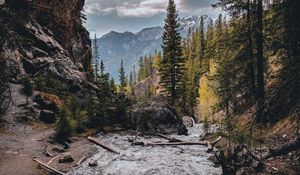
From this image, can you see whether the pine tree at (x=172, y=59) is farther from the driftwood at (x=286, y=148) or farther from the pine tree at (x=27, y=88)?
the driftwood at (x=286, y=148)

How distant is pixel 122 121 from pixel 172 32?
64.3 feet

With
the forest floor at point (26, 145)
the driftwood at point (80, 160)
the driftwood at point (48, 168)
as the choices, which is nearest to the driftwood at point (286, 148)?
the driftwood at point (80, 160)

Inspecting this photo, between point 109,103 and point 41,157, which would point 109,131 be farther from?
point 41,157

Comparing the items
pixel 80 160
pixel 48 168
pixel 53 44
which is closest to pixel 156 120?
pixel 80 160

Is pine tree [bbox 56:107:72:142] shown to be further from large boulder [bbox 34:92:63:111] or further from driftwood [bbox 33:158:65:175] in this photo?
driftwood [bbox 33:158:65:175]

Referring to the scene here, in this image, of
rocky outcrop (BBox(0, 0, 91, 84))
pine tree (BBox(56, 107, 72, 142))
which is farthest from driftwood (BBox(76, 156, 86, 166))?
rocky outcrop (BBox(0, 0, 91, 84))

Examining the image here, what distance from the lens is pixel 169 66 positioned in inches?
1924

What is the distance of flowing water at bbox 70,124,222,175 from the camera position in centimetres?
1733

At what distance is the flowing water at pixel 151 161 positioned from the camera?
1733 centimetres

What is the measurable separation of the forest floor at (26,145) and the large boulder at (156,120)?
276 inches

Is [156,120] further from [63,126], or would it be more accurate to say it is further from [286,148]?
[286,148]

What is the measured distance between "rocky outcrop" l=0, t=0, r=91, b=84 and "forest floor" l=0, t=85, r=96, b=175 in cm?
639

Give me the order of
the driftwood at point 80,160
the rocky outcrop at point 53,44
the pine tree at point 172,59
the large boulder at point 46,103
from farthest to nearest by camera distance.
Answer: the pine tree at point 172,59 < the rocky outcrop at point 53,44 < the large boulder at point 46,103 < the driftwood at point 80,160

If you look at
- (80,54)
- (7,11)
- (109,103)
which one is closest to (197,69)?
(80,54)
